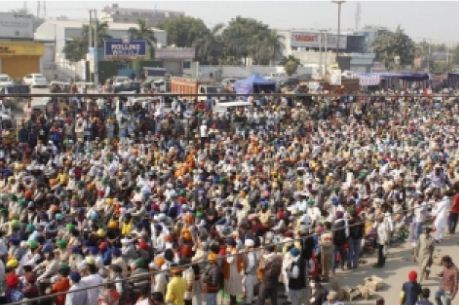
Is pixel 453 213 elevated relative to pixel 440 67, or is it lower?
lower

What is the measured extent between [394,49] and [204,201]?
63449 mm

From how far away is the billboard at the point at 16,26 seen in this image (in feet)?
144

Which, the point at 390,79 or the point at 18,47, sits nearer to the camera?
the point at 18,47

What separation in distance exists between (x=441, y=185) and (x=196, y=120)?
9.30 meters

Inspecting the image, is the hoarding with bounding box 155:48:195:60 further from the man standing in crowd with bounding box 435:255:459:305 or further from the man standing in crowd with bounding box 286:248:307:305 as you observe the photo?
the man standing in crowd with bounding box 435:255:459:305

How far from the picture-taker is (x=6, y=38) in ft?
143

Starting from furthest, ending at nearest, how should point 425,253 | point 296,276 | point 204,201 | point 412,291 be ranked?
1. point 204,201
2. point 425,253
3. point 296,276
4. point 412,291

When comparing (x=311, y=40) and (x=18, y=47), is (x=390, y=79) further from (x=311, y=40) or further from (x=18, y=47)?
(x=311, y=40)

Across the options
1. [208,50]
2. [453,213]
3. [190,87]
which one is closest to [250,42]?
[208,50]

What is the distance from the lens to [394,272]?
1048cm

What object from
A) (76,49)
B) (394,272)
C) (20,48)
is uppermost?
(76,49)

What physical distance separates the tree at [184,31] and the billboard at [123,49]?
28018 millimetres

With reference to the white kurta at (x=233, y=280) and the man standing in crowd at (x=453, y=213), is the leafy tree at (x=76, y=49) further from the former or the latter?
the white kurta at (x=233, y=280)

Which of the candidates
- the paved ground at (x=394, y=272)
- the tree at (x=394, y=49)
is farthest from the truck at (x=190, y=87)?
the tree at (x=394, y=49)
